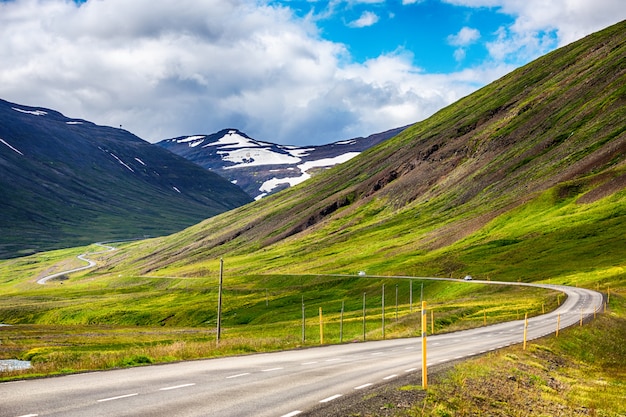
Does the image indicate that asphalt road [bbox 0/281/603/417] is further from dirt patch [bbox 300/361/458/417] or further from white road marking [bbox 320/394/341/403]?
dirt patch [bbox 300/361/458/417]

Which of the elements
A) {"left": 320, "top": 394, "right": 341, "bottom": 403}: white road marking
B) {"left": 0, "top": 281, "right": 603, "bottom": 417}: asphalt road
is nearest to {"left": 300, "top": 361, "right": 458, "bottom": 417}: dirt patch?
{"left": 320, "top": 394, "right": 341, "bottom": 403}: white road marking

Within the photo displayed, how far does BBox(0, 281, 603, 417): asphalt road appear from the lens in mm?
17672

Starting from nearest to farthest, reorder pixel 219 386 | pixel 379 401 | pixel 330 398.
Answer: pixel 379 401 → pixel 330 398 → pixel 219 386

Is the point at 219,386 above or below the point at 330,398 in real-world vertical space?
below

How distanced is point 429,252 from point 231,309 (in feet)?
182

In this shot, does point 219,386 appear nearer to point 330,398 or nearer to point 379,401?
point 330,398

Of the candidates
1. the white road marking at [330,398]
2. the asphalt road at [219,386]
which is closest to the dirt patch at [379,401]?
the white road marking at [330,398]

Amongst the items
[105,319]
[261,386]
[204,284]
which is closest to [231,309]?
[105,319]

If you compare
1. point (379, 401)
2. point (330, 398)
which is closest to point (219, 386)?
point (330, 398)

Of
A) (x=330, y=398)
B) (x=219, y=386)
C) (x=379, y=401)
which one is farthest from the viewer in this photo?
(x=219, y=386)

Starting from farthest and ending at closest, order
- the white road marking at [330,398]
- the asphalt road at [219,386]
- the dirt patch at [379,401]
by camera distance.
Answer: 1. the white road marking at [330,398]
2. the dirt patch at [379,401]
3. the asphalt road at [219,386]

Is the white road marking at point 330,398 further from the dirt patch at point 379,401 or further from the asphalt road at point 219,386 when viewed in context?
the dirt patch at point 379,401

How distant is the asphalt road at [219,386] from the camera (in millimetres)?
17672

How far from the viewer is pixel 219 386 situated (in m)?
22.7
